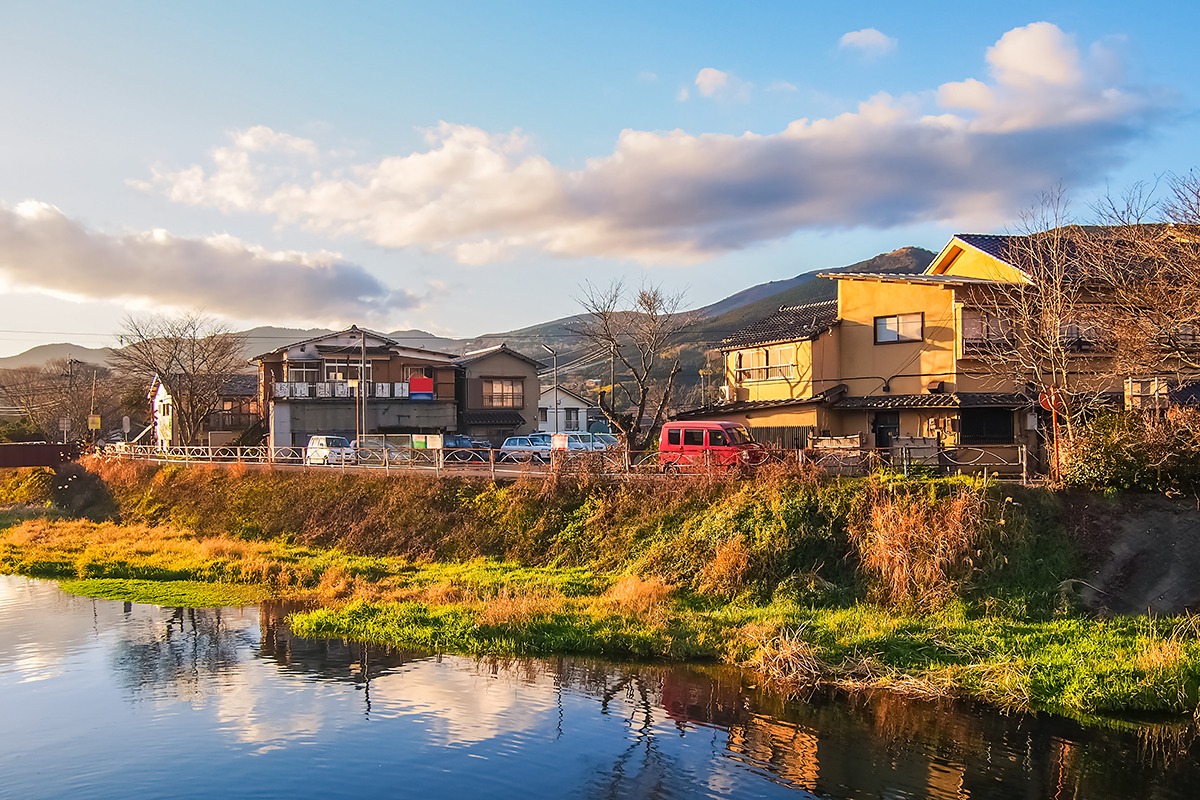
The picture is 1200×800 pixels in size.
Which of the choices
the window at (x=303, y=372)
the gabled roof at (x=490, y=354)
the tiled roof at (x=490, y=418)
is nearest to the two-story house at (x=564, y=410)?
the gabled roof at (x=490, y=354)

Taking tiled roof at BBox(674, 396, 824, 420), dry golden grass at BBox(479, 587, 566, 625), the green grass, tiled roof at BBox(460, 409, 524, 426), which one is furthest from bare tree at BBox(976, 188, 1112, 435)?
tiled roof at BBox(460, 409, 524, 426)

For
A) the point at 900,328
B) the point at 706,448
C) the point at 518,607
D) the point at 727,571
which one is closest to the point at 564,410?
the point at 900,328

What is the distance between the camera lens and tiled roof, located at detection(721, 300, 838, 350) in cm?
3419

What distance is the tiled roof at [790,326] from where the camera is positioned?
34.2m

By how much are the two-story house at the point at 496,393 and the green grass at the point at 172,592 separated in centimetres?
3328

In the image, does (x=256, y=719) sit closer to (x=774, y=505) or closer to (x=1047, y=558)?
(x=774, y=505)

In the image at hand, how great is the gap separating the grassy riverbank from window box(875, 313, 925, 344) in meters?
11.7

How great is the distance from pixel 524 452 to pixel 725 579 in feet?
54.8

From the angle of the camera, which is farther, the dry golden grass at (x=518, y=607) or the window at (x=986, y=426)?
the window at (x=986, y=426)

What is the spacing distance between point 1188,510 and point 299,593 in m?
22.6

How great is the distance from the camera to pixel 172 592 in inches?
1019

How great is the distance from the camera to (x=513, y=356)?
62406mm

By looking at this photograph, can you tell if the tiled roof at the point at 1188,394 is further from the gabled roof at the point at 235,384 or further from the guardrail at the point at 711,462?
the gabled roof at the point at 235,384

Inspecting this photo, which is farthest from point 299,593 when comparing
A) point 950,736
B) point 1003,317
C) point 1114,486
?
point 1003,317
